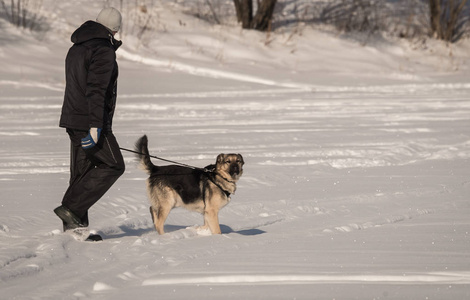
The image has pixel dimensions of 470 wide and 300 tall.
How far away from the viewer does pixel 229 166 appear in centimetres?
645

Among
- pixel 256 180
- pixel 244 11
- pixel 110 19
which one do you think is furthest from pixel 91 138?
pixel 244 11

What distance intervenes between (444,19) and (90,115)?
23598 mm

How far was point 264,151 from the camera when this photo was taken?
34.8 feet

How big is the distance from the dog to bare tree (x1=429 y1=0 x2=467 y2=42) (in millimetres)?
21760

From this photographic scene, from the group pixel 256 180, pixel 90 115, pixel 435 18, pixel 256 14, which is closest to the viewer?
pixel 90 115

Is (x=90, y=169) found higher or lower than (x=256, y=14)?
lower

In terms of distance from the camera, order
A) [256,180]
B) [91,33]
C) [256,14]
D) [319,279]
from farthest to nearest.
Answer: [256,14]
[256,180]
[91,33]
[319,279]

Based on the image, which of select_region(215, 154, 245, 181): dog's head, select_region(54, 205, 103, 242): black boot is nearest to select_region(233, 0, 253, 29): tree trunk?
select_region(215, 154, 245, 181): dog's head

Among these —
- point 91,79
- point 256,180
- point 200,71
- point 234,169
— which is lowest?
point 200,71

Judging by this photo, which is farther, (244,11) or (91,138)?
(244,11)

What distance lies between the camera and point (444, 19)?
27.2m

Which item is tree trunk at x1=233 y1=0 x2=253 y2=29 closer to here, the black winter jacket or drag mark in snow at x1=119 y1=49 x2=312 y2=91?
drag mark in snow at x1=119 y1=49 x2=312 y2=91

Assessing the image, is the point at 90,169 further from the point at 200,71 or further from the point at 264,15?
the point at 264,15

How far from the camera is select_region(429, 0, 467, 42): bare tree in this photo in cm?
2670
